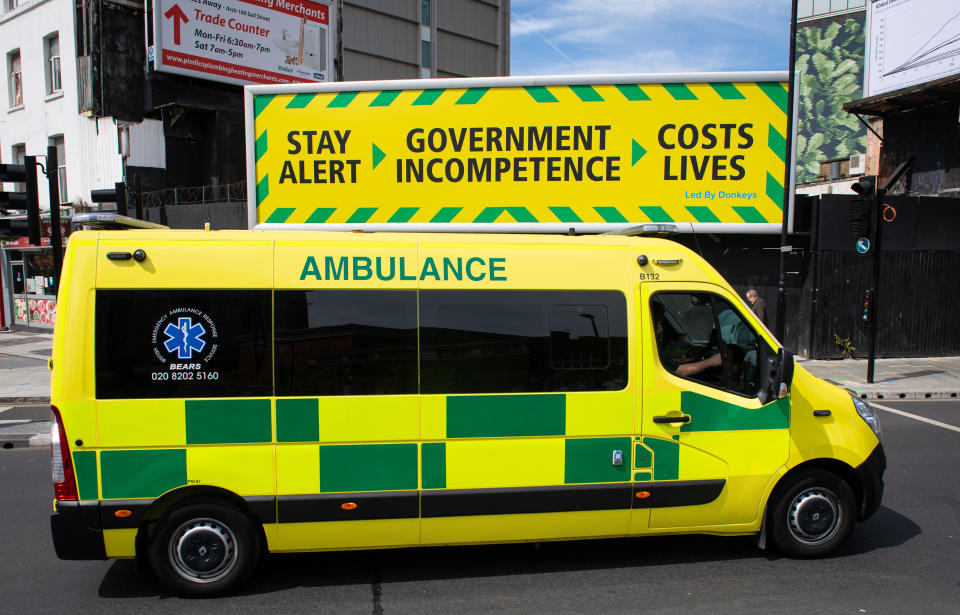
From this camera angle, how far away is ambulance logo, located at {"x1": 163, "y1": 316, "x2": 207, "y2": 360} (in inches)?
156

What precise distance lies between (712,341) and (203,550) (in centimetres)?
359

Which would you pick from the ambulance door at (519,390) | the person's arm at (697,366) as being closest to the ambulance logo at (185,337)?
the ambulance door at (519,390)

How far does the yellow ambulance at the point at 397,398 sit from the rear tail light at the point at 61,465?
1 centimetres

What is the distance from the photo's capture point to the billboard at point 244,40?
1831 centimetres

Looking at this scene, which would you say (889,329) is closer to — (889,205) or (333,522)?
(889,205)

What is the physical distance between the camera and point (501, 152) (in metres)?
8.04

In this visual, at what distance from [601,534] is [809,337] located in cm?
1142

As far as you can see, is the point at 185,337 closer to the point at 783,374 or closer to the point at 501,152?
the point at 783,374

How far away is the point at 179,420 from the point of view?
12.9 feet

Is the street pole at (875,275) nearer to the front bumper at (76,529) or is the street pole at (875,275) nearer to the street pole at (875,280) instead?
the street pole at (875,280)

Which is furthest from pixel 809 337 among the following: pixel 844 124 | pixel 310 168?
pixel 844 124

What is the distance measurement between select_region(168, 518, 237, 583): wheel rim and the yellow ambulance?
1cm

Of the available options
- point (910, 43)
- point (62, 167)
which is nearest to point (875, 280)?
point (910, 43)

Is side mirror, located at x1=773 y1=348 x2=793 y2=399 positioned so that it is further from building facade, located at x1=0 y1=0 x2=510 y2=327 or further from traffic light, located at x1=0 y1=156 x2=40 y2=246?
building facade, located at x1=0 y1=0 x2=510 y2=327
